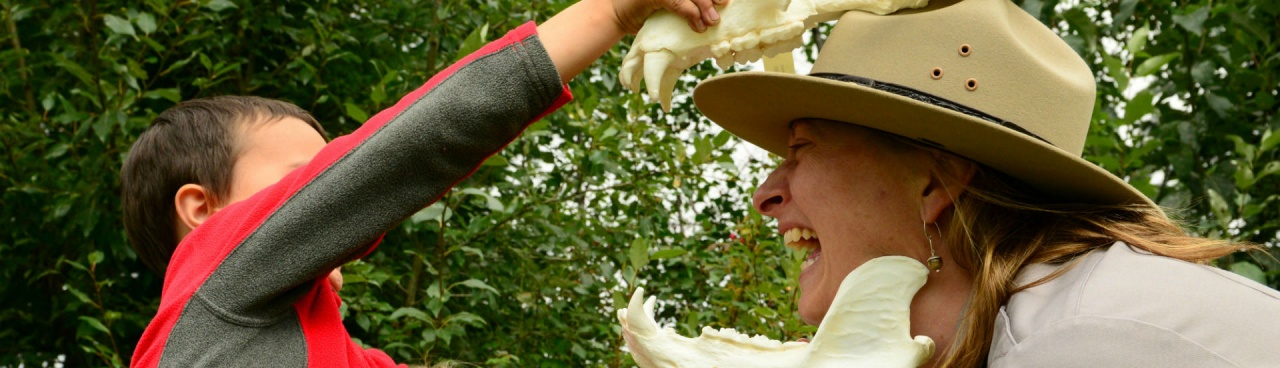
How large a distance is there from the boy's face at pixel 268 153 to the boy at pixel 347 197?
0.23 meters

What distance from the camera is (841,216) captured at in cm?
178

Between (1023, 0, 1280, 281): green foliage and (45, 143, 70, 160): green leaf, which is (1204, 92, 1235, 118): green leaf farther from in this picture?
(45, 143, 70, 160): green leaf

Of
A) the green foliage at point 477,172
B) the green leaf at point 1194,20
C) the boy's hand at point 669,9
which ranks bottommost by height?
the green foliage at point 477,172

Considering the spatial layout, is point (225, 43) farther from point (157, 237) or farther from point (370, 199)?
point (370, 199)

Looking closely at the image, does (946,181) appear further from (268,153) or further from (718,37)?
(268,153)

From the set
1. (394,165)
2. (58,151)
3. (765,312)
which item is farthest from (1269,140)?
(58,151)

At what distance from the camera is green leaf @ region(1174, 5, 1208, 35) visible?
3186mm

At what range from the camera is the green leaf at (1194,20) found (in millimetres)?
3186

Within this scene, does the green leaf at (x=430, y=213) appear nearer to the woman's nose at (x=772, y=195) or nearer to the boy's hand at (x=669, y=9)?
the woman's nose at (x=772, y=195)

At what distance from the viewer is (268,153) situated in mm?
2117

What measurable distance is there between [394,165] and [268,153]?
647 mm

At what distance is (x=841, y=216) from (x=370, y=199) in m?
0.68

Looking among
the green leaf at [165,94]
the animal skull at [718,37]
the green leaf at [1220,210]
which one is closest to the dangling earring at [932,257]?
the animal skull at [718,37]

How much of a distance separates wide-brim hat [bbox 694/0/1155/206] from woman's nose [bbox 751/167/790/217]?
0.15 meters
